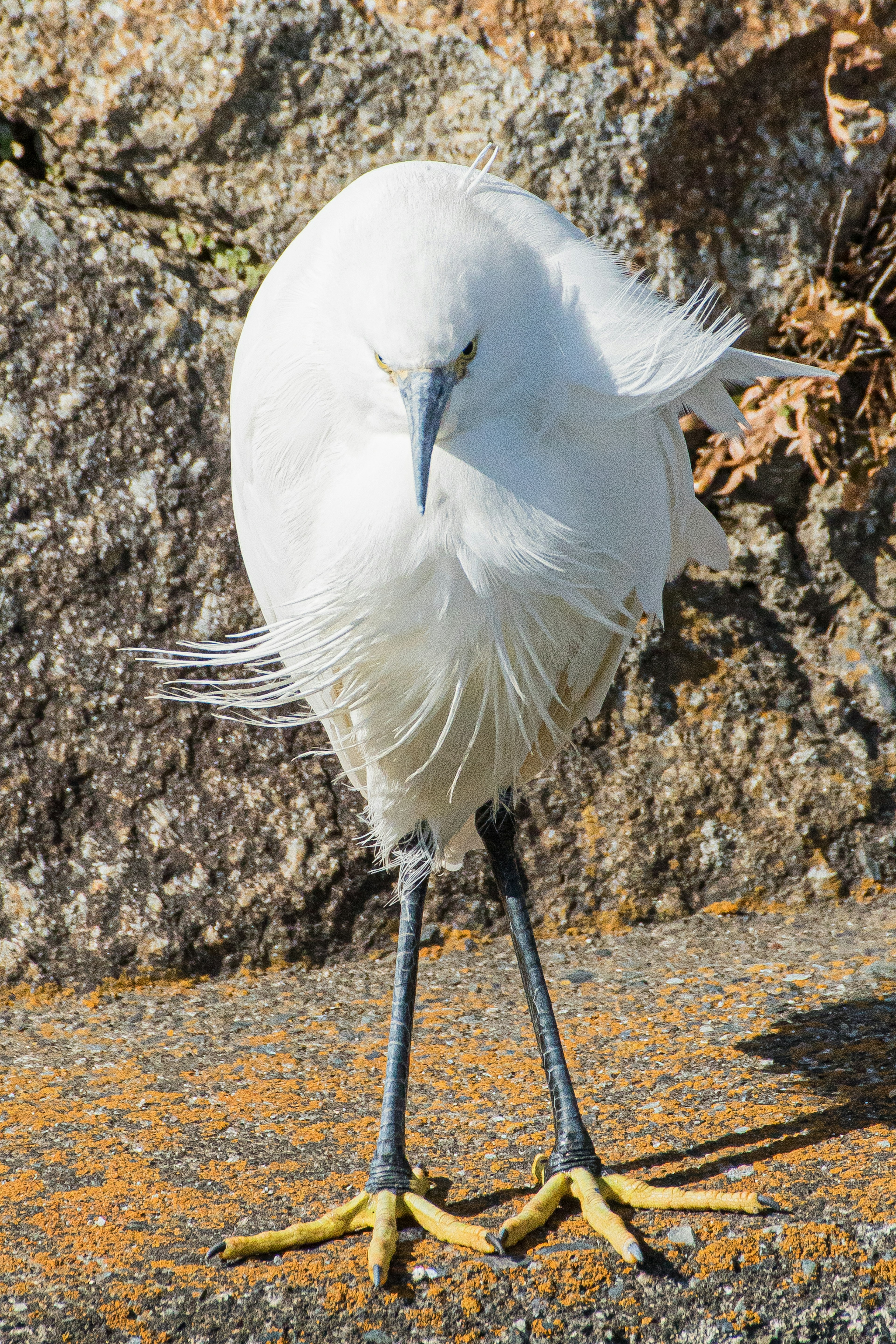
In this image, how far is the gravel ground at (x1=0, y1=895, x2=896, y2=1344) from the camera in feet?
4.60

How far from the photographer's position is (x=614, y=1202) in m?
1.60

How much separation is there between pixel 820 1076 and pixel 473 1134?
0.58 m

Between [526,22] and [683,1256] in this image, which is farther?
[526,22]

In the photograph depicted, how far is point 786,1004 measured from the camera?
217 centimetres

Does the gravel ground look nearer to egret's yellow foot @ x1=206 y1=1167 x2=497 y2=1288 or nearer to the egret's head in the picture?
egret's yellow foot @ x1=206 y1=1167 x2=497 y2=1288

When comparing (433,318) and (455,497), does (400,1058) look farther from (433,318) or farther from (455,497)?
(433,318)

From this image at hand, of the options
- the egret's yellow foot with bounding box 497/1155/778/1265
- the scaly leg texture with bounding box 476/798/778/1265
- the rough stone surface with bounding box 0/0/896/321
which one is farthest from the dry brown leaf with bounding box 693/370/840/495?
the egret's yellow foot with bounding box 497/1155/778/1265

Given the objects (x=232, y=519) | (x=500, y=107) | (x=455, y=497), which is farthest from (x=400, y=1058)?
(x=500, y=107)

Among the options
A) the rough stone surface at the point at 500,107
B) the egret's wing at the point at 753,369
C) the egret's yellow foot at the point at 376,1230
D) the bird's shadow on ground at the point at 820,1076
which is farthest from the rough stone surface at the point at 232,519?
the egret's yellow foot at the point at 376,1230

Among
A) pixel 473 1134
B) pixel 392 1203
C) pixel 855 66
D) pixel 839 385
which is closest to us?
pixel 392 1203

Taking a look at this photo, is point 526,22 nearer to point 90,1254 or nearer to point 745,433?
point 745,433

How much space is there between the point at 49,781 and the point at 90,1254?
Result: 1189 millimetres

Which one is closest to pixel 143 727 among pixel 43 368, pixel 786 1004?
pixel 43 368

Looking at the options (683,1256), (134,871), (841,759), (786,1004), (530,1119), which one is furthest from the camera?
(841,759)
